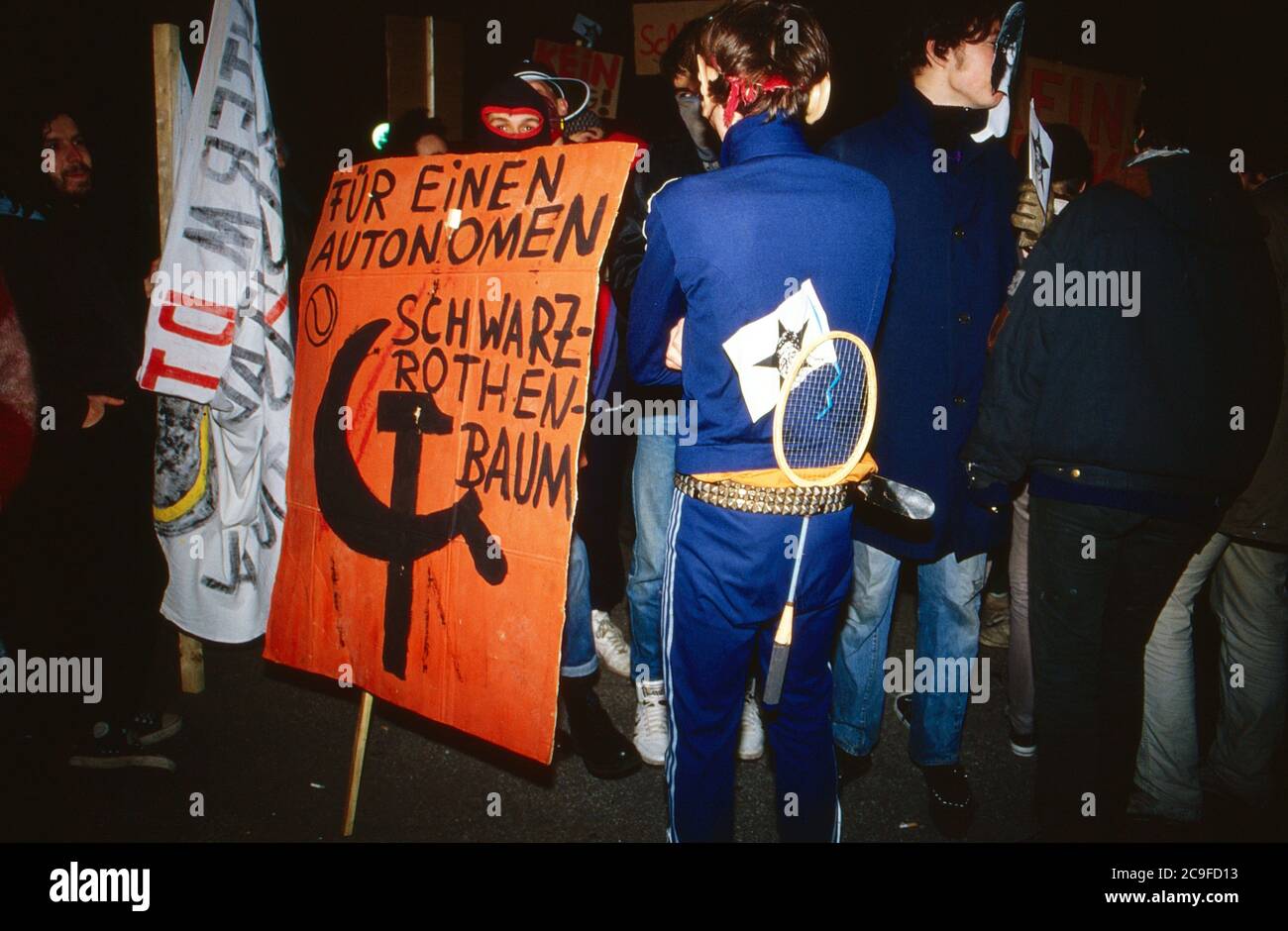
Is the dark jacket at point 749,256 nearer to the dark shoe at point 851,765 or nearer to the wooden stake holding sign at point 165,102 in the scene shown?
the dark shoe at point 851,765

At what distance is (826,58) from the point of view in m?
1.63

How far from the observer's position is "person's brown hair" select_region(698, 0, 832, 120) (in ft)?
5.13

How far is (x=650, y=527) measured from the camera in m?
2.87

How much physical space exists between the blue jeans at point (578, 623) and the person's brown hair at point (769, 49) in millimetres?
1573

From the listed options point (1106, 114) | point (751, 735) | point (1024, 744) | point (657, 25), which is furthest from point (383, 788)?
point (1106, 114)

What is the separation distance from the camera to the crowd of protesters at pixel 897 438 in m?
1.63

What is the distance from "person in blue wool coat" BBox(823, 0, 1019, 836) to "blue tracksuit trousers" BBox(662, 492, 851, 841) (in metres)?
0.74

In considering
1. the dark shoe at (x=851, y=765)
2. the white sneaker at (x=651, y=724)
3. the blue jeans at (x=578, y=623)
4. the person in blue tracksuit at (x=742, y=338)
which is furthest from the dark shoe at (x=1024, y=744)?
the blue jeans at (x=578, y=623)

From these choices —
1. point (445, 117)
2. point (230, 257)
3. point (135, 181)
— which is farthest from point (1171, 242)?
point (445, 117)

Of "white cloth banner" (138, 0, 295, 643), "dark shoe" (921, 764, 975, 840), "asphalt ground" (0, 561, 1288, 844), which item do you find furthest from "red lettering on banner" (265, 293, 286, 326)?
"dark shoe" (921, 764, 975, 840)

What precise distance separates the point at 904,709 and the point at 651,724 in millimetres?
1071

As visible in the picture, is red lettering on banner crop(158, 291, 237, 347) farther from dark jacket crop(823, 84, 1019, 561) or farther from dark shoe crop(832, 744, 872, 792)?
dark shoe crop(832, 744, 872, 792)

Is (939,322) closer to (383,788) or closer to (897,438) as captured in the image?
(897,438)
